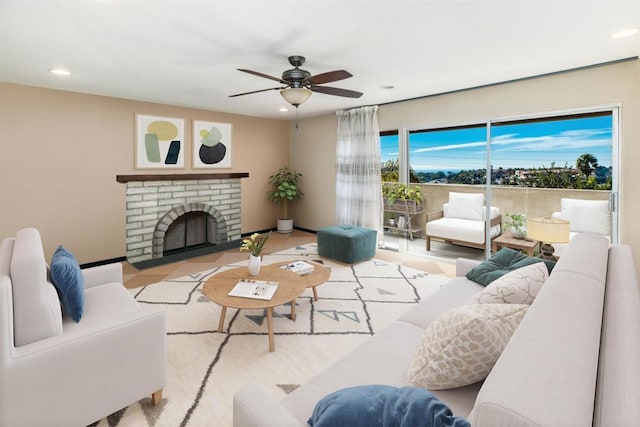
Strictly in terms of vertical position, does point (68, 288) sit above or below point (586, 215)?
below

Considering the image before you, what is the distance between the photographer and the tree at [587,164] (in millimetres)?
3482

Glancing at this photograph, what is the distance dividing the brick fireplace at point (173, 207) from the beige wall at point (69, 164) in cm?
15

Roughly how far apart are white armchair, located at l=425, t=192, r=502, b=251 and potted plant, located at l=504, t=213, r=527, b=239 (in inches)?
4.1

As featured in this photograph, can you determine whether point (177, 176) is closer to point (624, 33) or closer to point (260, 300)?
point (260, 300)

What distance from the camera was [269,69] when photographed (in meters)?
3.26

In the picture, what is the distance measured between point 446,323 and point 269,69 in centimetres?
292

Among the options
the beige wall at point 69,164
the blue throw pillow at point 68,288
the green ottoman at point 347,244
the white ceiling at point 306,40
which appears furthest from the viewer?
the green ottoman at point 347,244

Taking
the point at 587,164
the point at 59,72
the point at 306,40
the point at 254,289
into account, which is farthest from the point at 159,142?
the point at 587,164

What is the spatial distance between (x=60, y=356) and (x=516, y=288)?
7.59ft

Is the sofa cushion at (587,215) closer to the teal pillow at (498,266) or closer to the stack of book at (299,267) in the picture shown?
the teal pillow at (498,266)

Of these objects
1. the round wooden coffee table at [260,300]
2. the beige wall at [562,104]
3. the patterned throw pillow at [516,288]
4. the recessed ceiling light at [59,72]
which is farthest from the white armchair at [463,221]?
the recessed ceiling light at [59,72]

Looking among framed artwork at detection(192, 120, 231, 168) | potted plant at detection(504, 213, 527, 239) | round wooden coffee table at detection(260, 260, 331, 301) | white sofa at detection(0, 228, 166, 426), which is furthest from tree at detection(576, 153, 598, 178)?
framed artwork at detection(192, 120, 231, 168)

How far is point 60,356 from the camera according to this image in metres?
1.48

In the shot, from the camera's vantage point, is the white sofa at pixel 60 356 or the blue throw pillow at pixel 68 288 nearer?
the white sofa at pixel 60 356
